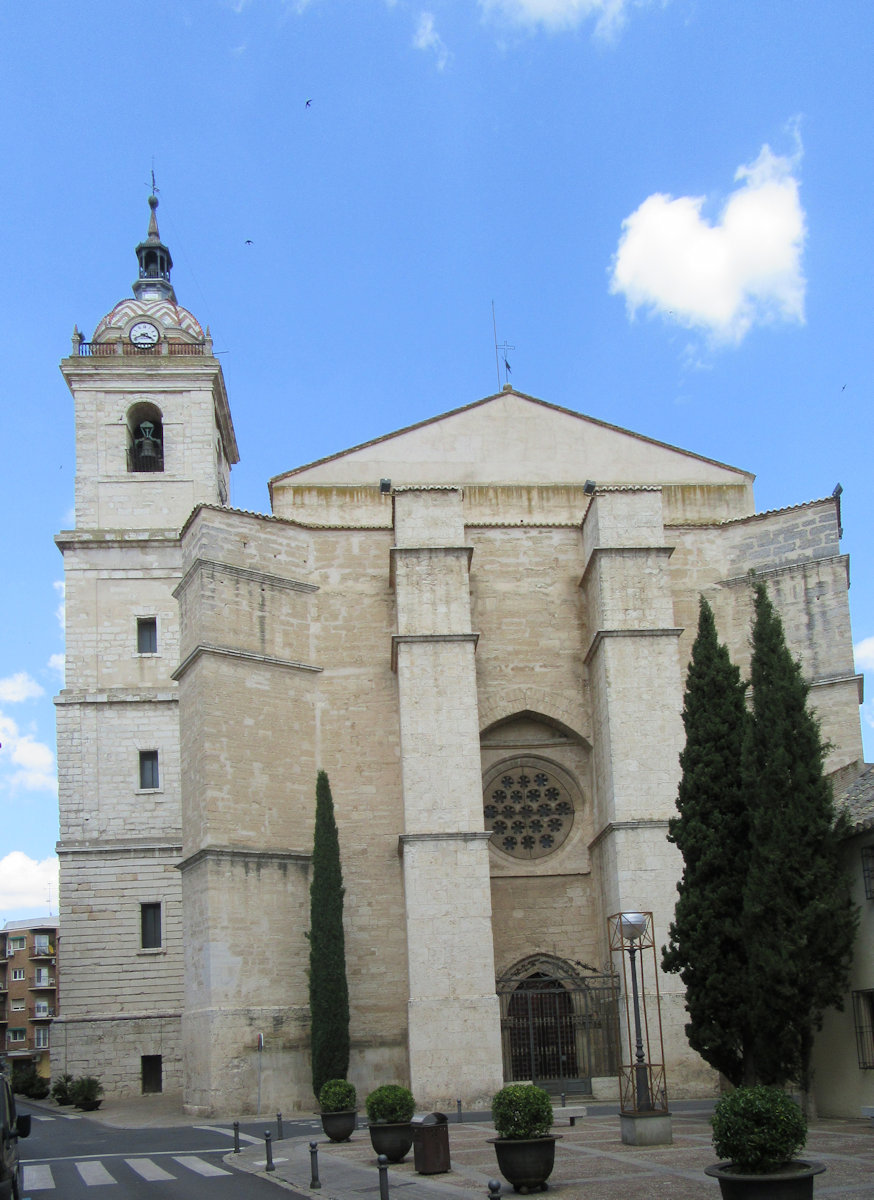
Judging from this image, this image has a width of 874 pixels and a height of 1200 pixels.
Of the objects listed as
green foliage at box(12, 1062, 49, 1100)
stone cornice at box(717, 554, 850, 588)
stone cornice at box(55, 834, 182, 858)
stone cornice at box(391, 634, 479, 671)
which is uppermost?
stone cornice at box(717, 554, 850, 588)

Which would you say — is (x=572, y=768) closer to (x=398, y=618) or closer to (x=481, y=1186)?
(x=398, y=618)

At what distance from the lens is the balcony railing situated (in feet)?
102

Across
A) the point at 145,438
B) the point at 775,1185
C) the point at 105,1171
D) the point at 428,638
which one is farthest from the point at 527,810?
the point at 775,1185

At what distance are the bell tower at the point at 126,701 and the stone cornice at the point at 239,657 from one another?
636cm

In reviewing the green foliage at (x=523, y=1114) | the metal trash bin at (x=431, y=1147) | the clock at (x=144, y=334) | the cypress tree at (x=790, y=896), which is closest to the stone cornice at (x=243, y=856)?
the cypress tree at (x=790, y=896)

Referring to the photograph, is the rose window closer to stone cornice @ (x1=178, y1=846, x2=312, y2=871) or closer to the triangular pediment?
stone cornice @ (x1=178, y1=846, x2=312, y2=871)

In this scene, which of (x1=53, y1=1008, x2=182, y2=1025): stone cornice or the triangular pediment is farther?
(x1=53, y1=1008, x2=182, y2=1025): stone cornice

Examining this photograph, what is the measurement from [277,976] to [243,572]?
6383 mm

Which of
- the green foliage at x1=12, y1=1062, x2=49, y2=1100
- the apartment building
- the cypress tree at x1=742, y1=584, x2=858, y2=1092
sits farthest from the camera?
the apartment building

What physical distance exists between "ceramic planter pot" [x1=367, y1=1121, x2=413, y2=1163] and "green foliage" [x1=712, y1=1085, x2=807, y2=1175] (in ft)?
17.4

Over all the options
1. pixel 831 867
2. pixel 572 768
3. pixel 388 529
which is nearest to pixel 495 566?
pixel 388 529

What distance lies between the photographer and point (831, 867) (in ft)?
48.1

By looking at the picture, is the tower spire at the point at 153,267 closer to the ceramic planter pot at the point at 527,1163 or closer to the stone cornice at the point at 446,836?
the stone cornice at the point at 446,836

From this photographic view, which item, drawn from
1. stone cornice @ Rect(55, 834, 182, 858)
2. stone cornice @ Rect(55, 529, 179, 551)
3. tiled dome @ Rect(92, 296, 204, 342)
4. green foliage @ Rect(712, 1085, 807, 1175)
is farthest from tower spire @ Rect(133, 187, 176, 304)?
green foliage @ Rect(712, 1085, 807, 1175)
